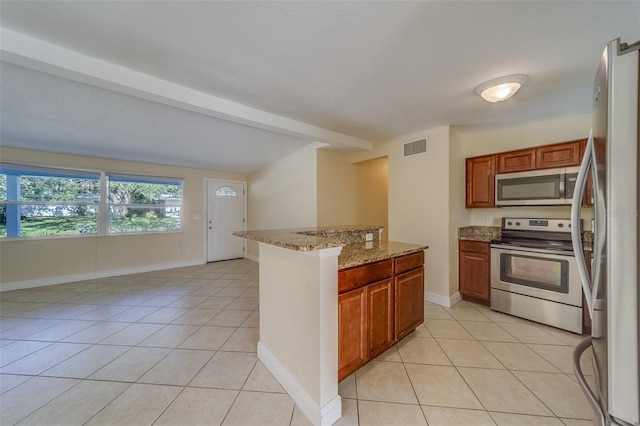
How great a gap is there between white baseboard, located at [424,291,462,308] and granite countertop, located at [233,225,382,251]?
1304 millimetres

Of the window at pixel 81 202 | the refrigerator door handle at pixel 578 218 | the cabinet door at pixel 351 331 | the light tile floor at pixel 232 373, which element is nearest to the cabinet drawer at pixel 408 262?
the cabinet door at pixel 351 331

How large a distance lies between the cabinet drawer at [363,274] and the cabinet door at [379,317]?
56mm

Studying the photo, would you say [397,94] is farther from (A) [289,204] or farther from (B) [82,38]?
(A) [289,204]

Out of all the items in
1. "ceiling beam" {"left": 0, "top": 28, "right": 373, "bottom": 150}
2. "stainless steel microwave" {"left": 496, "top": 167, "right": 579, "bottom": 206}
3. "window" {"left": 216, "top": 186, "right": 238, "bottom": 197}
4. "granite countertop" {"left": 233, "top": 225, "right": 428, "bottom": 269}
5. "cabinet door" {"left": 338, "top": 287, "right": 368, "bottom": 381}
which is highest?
"ceiling beam" {"left": 0, "top": 28, "right": 373, "bottom": 150}

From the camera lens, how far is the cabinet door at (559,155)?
255 cm

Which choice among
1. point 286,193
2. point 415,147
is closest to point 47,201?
point 286,193

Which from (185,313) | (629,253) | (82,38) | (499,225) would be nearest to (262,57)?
(82,38)

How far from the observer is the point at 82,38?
5.10ft

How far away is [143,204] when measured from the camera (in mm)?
4984

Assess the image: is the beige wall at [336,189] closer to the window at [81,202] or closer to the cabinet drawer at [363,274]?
the cabinet drawer at [363,274]

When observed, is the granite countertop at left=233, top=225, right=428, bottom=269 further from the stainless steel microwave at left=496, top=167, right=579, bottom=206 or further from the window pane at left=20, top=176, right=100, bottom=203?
the window pane at left=20, top=176, right=100, bottom=203

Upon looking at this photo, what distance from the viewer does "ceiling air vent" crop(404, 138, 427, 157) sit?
10.9 ft

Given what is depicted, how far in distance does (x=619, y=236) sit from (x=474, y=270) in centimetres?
280

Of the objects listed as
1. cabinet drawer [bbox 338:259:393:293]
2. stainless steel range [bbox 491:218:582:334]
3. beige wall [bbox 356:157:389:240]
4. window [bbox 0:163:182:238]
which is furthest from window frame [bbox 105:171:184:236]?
stainless steel range [bbox 491:218:582:334]
